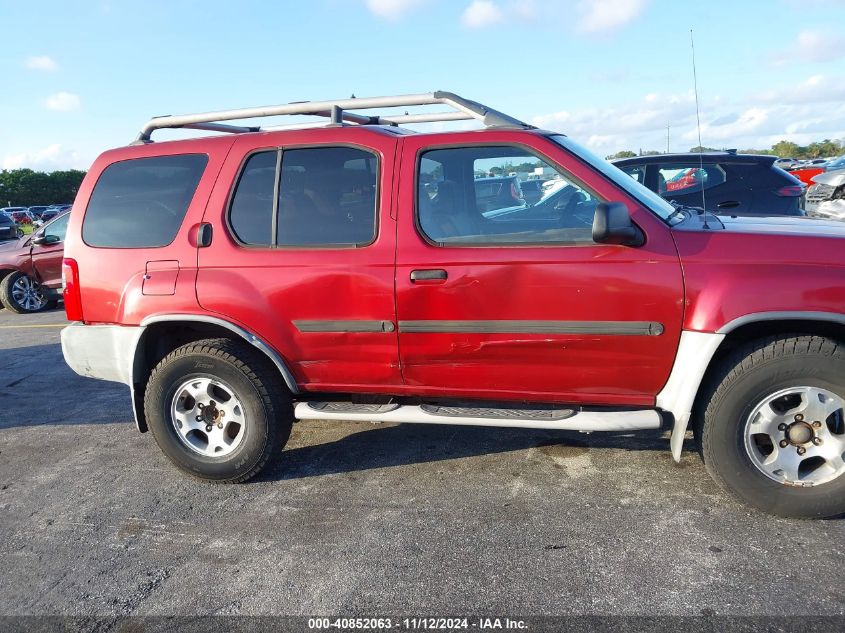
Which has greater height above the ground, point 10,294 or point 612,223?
point 612,223

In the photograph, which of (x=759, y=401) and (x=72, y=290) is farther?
(x=72, y=290)

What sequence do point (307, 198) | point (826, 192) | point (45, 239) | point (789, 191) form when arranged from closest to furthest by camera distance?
point (307, 198)
point (789, 191)
point (45, 239)
point (826, 192)

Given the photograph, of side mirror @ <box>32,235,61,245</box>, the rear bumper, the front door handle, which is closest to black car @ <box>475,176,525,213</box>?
the front door handle

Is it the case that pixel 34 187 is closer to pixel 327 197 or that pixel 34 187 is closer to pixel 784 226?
pixel 327 197

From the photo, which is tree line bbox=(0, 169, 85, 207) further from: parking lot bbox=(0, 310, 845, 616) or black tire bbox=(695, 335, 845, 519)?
black tire bbox=(695, 335, 845, 519)

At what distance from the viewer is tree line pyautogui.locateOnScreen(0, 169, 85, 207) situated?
44906mm

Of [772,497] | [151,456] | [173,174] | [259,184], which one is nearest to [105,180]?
[173,174]

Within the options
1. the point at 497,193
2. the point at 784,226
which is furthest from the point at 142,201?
the point at 784,226

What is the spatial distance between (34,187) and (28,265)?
1661 inches

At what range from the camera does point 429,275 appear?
3477 mm

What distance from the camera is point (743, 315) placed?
10.1 ft

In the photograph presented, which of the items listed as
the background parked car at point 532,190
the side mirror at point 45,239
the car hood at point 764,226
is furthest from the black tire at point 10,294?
the car hood at point 764,226

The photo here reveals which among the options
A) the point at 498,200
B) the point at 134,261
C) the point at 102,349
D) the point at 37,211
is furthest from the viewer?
the point at 37,211

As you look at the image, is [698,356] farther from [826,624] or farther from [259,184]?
[259,184]
